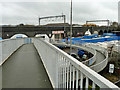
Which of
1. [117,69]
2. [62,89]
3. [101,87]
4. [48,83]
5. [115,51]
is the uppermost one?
[101,87]

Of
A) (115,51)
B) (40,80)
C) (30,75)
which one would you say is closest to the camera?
(40,80)

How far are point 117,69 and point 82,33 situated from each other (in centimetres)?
3334

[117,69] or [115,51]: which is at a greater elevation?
[115,51]

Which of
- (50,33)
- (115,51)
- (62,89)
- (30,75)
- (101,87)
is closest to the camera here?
(101,87)

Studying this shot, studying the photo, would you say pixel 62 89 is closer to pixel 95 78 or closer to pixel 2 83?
pixel 95 78

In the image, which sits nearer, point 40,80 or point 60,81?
point 60,81

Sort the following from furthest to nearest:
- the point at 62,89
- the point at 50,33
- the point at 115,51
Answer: the point at 50,33
the point at 115,51
the point at 62,89

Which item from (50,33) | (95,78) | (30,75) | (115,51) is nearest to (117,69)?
(115,51)

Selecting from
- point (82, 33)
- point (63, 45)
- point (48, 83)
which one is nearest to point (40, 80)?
point (48, 83)

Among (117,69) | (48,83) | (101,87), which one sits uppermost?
(101,87)

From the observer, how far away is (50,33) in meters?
38.1

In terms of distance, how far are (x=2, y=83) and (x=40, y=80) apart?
1.05 meters

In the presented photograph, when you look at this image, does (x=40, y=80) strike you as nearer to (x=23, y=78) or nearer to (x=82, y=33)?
(x=23, y=78)

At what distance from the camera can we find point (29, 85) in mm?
2826
